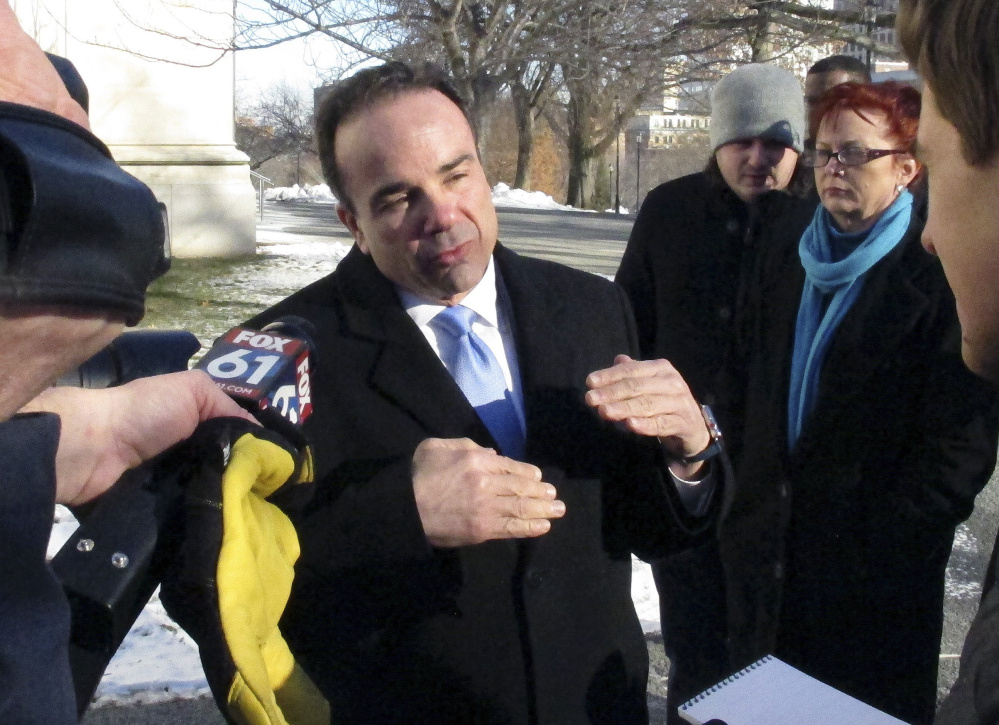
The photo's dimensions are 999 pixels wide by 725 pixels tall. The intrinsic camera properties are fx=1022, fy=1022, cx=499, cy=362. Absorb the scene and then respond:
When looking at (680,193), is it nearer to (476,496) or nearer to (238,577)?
(476,496)

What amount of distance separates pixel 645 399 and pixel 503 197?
24904 millimetres

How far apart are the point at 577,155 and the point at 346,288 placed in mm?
30381

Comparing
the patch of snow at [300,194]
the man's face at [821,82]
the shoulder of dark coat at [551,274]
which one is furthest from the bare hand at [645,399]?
the patch of snow at [300,194]

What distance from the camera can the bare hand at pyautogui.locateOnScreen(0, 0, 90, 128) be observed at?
84 cm

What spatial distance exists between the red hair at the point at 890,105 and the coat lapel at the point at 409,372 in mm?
1407

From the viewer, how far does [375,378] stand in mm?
1941

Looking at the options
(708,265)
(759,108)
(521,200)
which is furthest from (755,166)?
(521,200)

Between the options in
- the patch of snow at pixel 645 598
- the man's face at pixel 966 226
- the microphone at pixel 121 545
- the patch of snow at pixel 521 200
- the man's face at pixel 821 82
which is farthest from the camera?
the patch of snow at pixel 521 200

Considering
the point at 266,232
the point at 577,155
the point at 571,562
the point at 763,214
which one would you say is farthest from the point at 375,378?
the point at 577,155

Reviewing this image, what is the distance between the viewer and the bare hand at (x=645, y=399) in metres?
1.76

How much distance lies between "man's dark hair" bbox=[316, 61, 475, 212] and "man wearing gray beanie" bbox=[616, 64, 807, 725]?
1.03 meters

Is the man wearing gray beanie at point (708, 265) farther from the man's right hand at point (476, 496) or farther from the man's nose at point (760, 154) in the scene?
the man's right hand at point (476, 496)

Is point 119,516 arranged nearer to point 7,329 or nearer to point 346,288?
point 7,329

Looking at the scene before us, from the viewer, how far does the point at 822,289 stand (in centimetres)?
261
